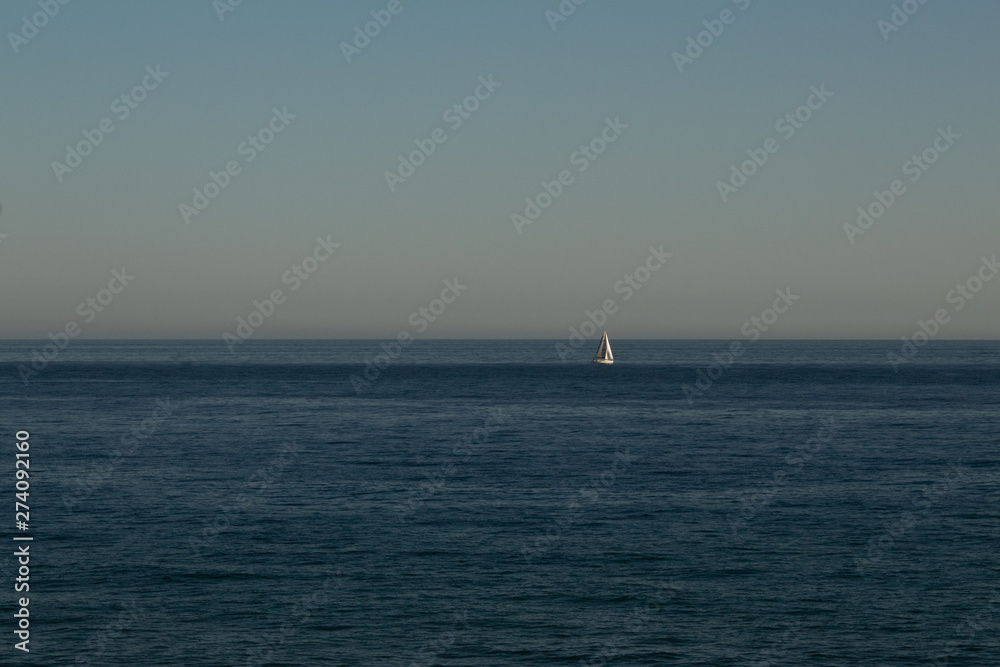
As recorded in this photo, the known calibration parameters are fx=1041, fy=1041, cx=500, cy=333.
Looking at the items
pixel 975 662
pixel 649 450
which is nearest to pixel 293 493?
pixel 649 450

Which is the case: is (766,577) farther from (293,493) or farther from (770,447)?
(770,447)

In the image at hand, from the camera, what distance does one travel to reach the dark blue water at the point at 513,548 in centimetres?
3978

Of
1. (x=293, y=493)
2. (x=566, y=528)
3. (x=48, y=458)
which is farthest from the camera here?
(x=48, y=458)

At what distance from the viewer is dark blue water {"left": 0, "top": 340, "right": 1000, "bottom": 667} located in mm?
39781

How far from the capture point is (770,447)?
9406 cm

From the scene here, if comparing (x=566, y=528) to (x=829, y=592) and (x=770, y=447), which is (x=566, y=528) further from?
(x=770, y=447)

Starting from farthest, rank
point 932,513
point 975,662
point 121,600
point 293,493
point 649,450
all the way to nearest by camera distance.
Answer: point 649,450
point 293,493
point 932,513
point 121,600
point 975,662

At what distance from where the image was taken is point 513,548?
52750mm

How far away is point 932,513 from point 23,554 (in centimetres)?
4994

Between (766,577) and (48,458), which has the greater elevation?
(766,577)

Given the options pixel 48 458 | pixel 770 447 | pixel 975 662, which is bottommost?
pixel 48 458

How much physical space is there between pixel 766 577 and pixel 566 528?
1329 cm

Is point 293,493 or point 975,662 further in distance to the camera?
point 293,493

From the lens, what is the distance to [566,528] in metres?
57.8
